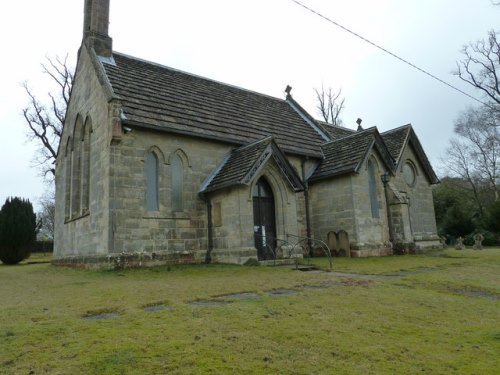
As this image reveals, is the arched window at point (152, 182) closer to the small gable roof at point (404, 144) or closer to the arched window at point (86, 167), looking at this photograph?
the arched window at point (86, 167)

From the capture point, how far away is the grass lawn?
4.32 m

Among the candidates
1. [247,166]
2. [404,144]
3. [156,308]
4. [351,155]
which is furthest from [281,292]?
[404,144]

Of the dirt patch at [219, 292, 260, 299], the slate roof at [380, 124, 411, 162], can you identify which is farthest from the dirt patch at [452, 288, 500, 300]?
the slate roof at [380, 124, 411, 162]

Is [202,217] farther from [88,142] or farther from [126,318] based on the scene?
[126,318]

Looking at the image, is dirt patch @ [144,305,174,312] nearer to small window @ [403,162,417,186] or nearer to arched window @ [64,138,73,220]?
arched window @ [64,138,73,220]

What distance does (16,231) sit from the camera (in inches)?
1026

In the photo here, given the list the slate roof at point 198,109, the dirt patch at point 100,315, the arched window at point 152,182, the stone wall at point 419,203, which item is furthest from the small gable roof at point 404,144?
the dirt patch at point 100,315

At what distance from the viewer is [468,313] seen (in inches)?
275

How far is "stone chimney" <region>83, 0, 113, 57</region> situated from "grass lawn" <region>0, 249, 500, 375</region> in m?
12.2

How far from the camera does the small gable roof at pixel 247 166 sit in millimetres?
14961

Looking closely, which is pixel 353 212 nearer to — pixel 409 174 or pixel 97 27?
pixel 409 174

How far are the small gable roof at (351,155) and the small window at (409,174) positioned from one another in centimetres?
334

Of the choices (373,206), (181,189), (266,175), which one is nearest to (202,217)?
(181,189)

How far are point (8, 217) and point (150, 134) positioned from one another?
55.6 feet
